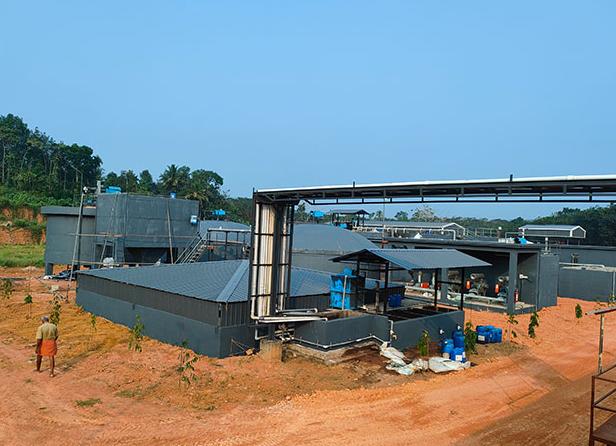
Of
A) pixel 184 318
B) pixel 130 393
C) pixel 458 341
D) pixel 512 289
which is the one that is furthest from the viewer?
pixel 512 289

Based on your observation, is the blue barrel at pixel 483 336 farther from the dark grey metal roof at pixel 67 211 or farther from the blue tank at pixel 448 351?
the dark grey metal roof at pixel 67 211

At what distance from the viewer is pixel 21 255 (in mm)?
55719

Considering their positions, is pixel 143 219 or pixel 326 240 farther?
pixel 326 240

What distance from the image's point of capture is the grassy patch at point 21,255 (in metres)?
50.3

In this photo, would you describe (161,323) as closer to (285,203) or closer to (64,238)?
(285,203)

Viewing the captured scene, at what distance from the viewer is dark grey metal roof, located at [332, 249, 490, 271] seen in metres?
22.9

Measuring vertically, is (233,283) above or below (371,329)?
above

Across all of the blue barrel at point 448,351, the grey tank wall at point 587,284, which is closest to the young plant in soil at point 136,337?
the blue barrel at point 448,351

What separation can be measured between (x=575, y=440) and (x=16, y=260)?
54925 mm

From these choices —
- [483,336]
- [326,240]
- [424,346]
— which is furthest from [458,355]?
[326,240]

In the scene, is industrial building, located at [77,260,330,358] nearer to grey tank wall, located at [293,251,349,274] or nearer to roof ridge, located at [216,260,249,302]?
roof ridge, located at [216,260,249,302]

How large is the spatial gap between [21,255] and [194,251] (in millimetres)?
29969

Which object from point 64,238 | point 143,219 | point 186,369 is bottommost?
point 186,369

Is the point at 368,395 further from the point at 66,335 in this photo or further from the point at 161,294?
the point at 66,335
